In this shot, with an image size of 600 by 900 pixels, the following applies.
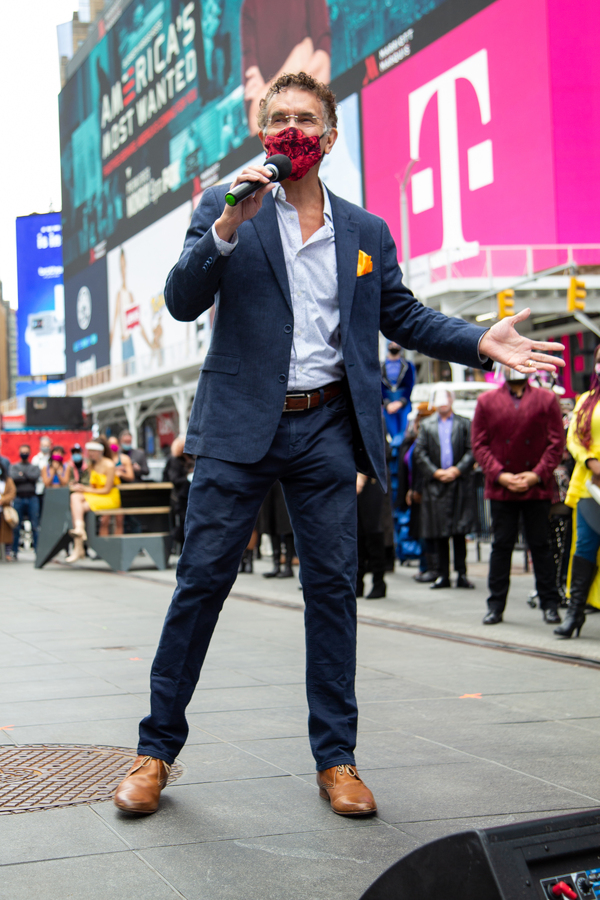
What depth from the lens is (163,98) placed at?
48.7 m

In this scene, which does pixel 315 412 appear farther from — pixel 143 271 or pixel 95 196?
pixel 95 196

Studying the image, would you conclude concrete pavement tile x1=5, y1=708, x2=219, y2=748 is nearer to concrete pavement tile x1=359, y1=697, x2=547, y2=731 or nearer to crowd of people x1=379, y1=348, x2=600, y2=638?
concrete pavement tile x1=359, y1=697, x2=547, y2=731

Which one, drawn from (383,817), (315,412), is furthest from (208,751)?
(315,412)

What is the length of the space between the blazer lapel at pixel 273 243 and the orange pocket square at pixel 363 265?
26 cm

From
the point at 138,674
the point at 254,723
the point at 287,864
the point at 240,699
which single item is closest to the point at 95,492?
the point at 138,674

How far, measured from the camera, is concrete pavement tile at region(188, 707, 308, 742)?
12.6 feet

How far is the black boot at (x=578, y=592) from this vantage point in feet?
20.4

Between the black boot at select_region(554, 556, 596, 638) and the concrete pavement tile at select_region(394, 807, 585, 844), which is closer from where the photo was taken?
the concrete pavement tile at select_region(394, 807, 585, 844)

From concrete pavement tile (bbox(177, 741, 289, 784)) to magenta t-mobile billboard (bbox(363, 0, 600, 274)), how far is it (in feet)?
76.1

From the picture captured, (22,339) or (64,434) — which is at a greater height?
(22,339)

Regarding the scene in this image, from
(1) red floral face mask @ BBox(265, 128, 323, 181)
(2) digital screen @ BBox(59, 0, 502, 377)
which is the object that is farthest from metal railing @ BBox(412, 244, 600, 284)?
(1) red floral face mask @ BBox(265, 128, 323, 181)

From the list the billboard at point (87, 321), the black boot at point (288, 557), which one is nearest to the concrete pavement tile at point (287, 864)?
the black boot at point (288, 557)

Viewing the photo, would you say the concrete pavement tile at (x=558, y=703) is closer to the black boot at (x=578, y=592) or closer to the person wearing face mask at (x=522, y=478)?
the black boot at (x=578, y=592)

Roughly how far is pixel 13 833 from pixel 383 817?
3.25 ft
